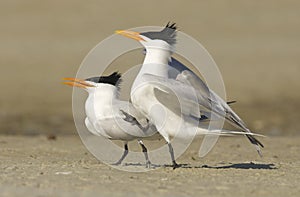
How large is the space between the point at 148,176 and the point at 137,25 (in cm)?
2018

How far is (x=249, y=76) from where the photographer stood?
21.5 m

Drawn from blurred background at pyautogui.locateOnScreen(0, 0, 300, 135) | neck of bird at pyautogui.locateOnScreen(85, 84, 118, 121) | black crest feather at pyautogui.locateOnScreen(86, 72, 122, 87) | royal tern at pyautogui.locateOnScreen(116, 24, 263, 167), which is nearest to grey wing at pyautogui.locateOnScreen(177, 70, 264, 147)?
royal tern at pyautogui.locateOnScreen(116, 24, 263, 167)

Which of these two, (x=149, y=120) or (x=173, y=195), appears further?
(x=149, y=120)

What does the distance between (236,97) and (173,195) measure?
40.6 feet

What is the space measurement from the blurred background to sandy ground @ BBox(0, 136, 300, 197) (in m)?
4.69

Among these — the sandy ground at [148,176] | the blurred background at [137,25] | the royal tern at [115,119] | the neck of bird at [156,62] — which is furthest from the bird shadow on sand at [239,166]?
the blurred background at [137,25]

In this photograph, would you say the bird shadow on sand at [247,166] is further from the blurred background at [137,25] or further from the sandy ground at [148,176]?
the blurred background at [137,25]

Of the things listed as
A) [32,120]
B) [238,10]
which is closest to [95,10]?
[238,10]

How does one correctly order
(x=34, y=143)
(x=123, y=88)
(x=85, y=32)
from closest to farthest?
(x=123, y=88), (x=34, y=143), (x=85, y=32)

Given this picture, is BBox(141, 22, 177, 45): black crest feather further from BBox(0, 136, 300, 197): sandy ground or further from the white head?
BBox(0, 136, 300, 197): sandy ground

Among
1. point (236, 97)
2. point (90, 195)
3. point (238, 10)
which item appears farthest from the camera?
point (238, 10)

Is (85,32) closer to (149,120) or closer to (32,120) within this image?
(32,120)

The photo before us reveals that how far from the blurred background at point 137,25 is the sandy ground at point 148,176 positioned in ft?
15.4

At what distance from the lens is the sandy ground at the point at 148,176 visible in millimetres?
6609
